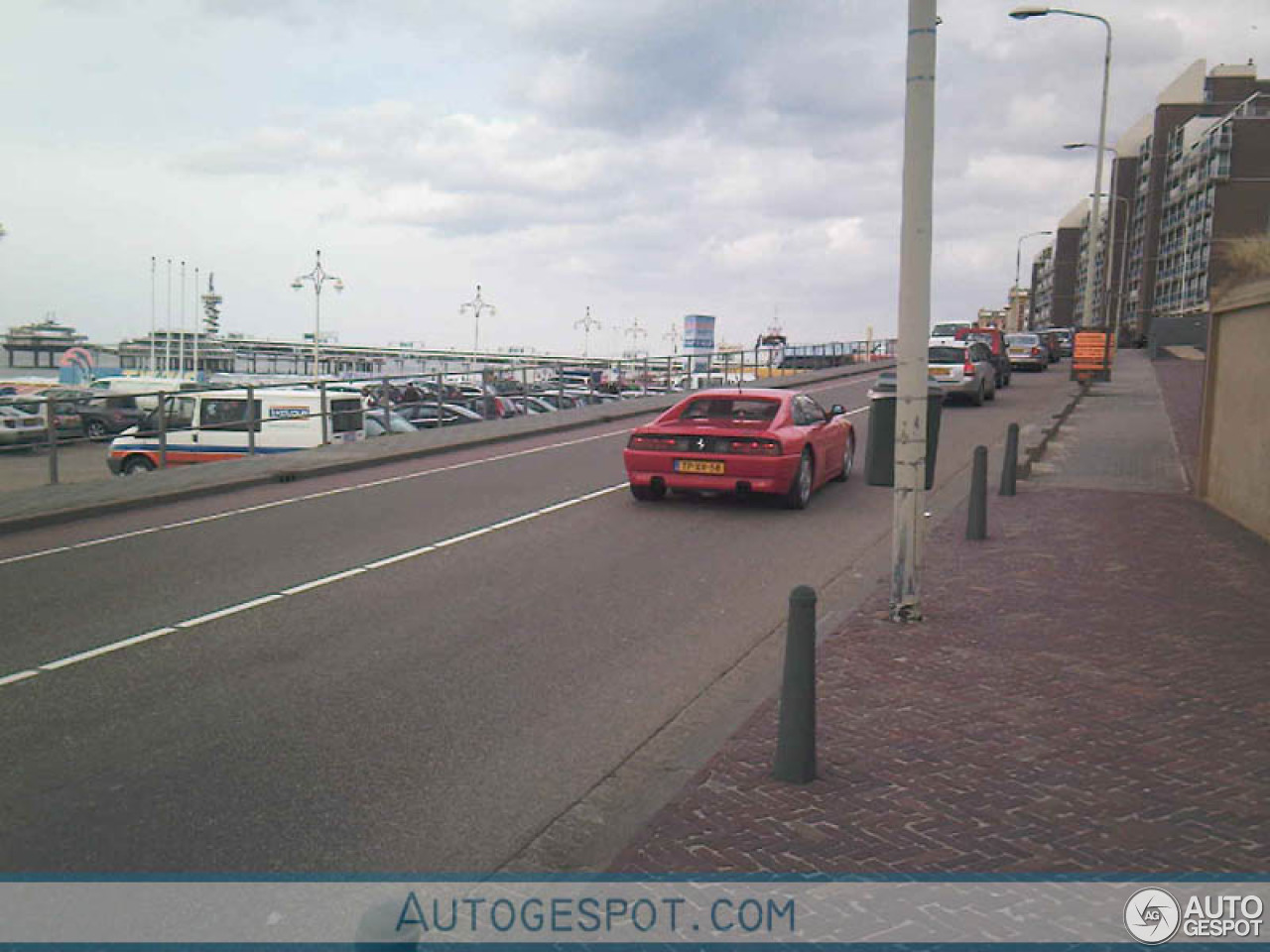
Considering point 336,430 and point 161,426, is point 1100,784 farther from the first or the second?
point 336,430

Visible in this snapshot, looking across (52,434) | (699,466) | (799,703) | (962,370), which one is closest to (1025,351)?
(962,370)

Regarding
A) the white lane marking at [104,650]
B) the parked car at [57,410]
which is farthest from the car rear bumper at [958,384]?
the white lane marking at [104,650]

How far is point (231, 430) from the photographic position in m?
21.1

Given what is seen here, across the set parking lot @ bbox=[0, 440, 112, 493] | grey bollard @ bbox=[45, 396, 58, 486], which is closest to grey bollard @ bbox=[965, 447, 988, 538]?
grey bollard @ bbox=[45, 396, 58, 486]

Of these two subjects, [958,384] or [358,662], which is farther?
[958,384]

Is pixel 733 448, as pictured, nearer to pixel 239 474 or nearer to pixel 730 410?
pixel 730 410

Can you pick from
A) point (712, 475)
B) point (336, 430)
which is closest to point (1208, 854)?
point (712, 475)

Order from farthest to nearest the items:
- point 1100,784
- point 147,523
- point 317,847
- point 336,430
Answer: point 336,430 → point 147,523 → point 1100,784 → point 317,847

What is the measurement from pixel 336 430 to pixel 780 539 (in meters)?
12.8

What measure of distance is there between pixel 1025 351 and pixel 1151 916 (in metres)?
41.6

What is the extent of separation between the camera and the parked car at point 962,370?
2577 cm

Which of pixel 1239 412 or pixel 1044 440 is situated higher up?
pixel 1239 412

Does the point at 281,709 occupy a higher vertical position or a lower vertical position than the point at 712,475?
lower

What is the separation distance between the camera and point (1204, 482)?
13211 mm
